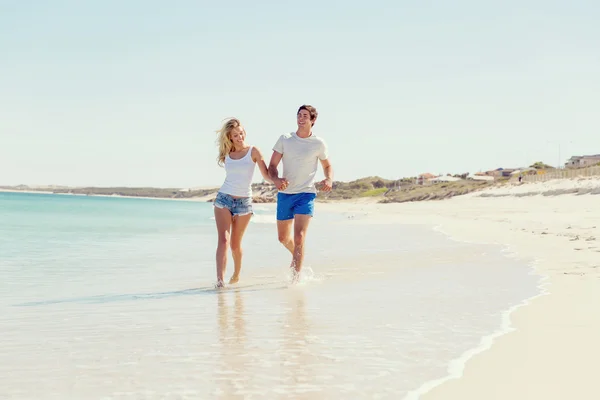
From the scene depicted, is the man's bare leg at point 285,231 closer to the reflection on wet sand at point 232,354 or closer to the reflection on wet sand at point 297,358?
the reflection on wet sand at point 232,354

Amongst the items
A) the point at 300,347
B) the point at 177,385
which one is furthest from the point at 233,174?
the point at 177,385

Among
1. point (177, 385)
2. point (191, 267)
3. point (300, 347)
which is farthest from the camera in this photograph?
point (191, 267)

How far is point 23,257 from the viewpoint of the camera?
9.91 m

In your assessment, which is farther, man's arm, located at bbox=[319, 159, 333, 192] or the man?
man's arm, located at bbox=[319, 159, 333, 192]

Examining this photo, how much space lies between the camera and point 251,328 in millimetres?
4082

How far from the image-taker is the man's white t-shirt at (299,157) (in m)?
6.66

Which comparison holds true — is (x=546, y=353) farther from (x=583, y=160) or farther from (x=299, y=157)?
(x=583, y=160)

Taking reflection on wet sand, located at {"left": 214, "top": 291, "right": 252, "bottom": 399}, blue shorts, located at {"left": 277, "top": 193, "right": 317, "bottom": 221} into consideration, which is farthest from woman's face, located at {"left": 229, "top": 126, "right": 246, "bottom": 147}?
reflection on wet sand, located at {"left": 214, "top": 291, "right": 252, "bottom": 399}

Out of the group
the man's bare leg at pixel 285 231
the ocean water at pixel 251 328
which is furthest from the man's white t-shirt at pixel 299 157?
the ocean water at pixel 251 328

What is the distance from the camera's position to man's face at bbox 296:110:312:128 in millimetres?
6613

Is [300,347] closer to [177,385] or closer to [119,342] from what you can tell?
[177,385]

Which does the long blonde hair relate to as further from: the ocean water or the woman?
the ocean water

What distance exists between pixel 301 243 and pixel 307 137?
1203 millimetres

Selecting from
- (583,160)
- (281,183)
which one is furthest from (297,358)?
(583,160)
